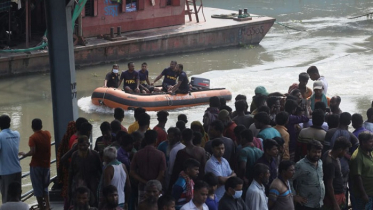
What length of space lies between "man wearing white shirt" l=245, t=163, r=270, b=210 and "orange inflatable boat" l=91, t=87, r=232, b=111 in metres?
11.4

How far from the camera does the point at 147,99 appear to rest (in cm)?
1858

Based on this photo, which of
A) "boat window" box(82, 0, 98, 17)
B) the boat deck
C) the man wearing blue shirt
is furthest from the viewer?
"boat window" box(82, 0, 98, 17)

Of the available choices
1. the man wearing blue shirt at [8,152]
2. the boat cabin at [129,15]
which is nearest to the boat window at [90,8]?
the boat cabin at [129,15]

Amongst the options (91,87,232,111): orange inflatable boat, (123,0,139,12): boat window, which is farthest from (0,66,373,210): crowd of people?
(123,0,139,12): boat window

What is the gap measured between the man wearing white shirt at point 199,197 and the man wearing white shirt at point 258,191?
67cm

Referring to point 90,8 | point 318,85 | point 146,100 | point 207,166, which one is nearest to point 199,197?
point 207,166

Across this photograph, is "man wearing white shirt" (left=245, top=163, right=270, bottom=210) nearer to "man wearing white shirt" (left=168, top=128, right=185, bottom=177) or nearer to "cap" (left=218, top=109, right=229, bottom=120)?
"man wearing white shirt" (left=168, top=128, right=185, bottom=177)

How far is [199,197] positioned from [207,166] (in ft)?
3.70

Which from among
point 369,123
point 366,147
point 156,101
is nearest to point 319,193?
point 366,147

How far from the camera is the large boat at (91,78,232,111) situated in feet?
60.5

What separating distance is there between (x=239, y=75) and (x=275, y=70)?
2166 millimetres

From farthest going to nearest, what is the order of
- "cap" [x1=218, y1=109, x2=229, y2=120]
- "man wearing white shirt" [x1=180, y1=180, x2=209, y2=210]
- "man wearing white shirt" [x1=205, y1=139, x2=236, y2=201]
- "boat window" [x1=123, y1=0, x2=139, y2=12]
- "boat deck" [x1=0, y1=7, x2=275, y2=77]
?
"boat window" [x1=123, y1=0, x2=139, y2=12]
"boat deck" [x1=0, y1=7, x2=275, y2=77]
"cap" [x1=218, y1=109, x2=229, y2=120]
"man wearing white shirt" [x1=205, y1=139, x2=236, y2=201]
"man wearing white shirt" [x1=180, y1=180, x2=209, y2=210]

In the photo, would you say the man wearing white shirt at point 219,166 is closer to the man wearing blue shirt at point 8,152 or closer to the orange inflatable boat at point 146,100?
the man wearing blue shirt at point 8,152

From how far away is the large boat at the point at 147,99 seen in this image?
18438 mm
